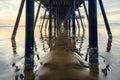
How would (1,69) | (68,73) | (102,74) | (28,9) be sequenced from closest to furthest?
(68,73), (102,74), (1,69), (28,9)

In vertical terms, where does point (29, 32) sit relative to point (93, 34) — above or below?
above

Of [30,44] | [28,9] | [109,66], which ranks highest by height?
[28,9]

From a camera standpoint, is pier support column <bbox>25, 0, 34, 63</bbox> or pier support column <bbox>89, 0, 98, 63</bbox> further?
pier support column <bbox>89, 0, 98, 63</bbox>

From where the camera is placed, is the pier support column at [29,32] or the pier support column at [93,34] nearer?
the pier support column at [29,32]

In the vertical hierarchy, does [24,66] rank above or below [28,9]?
below

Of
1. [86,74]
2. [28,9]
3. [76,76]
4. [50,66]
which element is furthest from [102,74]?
[28,9]

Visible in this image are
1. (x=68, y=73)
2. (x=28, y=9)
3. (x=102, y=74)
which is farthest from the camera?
(x=28, y=9)

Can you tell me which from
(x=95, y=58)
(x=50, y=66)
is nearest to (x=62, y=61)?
(x=50, y=66)

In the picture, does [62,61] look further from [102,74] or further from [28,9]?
[28,9]

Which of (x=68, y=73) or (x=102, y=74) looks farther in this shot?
(x=102, y=74)

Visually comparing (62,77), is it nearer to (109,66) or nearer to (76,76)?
(76,76)
